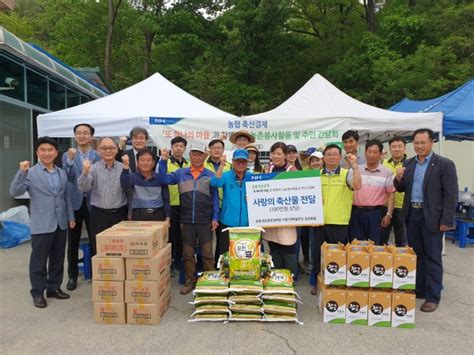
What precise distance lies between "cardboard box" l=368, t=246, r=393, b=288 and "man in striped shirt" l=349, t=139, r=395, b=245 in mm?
882

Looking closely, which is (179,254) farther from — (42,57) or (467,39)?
(467,39)

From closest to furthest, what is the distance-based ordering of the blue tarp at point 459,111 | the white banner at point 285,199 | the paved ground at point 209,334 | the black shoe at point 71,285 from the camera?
the paved ground at point 209,334 → the white banner at point 285,199 → the black shoe at point 71,285 → the blue tarp at point 459,111

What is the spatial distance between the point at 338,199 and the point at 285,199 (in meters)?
0.61

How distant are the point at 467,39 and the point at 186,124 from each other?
1364cm

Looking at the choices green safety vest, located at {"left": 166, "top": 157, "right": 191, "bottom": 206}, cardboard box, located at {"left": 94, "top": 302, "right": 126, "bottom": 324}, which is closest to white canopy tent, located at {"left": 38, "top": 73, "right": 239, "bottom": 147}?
green safety vest, located at {"left": 166, "top": 157, "right": 191, "bottom": 206}

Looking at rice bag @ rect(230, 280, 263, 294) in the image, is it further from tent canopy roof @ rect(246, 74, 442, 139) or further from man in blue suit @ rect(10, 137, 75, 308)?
tent canopy roof @ rect(246, 74, 442, 139)

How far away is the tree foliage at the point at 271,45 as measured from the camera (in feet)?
49.3

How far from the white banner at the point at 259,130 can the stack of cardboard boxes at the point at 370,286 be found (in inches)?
102

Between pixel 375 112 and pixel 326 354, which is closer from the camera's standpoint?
pixel 326 354

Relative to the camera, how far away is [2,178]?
740cm

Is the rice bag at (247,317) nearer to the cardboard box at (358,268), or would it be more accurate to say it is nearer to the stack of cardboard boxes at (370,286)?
the stack of cardboard boxes at (370,286)

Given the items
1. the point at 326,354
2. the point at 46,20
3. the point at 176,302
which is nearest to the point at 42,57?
the point at 176,302

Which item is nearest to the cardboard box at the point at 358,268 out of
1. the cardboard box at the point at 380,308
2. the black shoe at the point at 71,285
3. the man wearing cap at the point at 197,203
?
the cardboard box at the point at 380,308

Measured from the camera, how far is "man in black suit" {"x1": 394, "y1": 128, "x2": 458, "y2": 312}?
12.6ft
